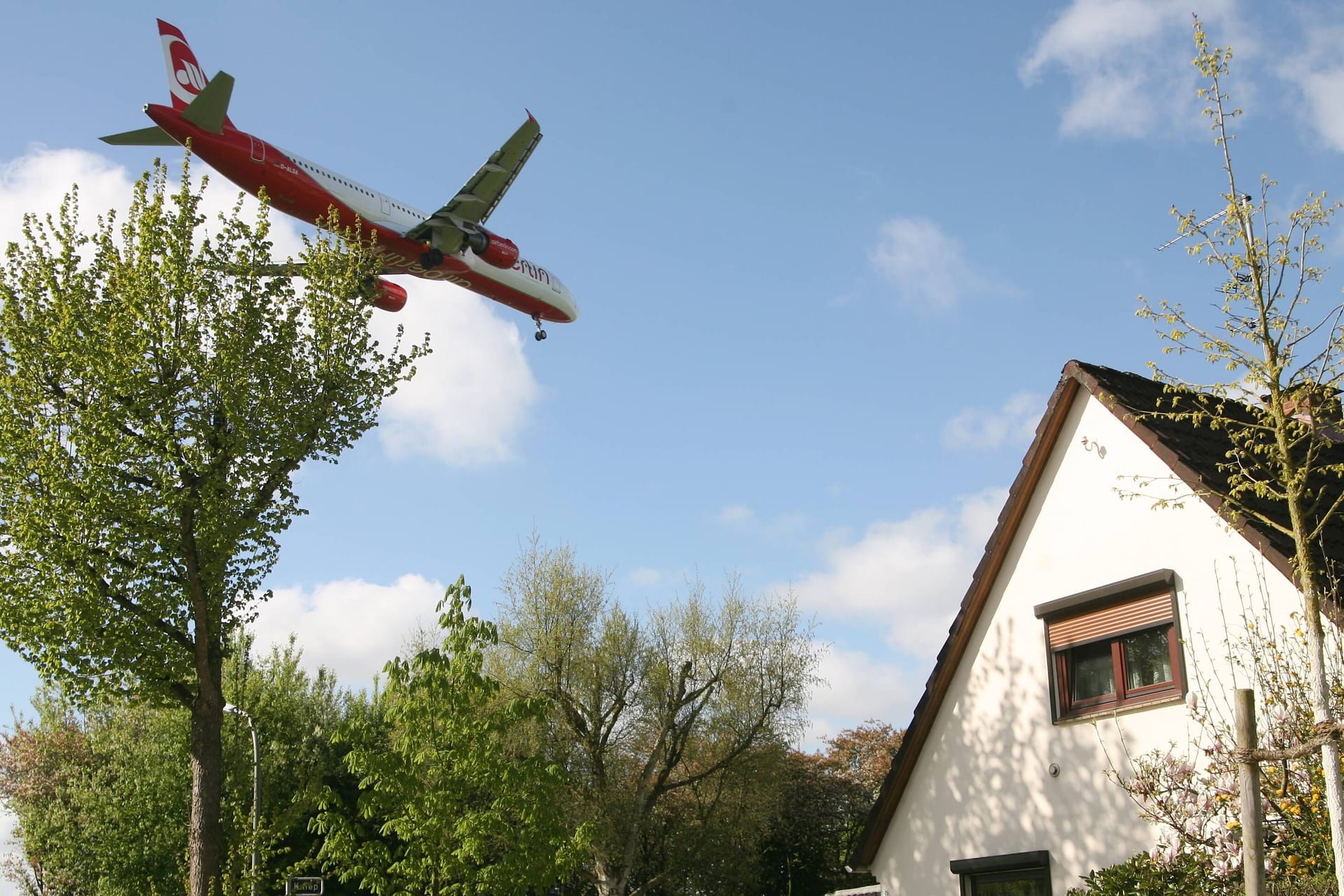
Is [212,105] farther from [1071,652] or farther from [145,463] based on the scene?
[1071,652]

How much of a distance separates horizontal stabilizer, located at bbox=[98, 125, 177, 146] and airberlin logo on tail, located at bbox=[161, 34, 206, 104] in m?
3.37

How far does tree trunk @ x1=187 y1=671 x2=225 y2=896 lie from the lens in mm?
15578

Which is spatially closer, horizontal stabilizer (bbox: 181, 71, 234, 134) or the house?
the house

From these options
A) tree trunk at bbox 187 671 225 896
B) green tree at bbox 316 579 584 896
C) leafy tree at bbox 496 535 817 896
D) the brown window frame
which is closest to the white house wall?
the brown window frame

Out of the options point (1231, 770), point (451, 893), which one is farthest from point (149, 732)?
point (1231, 770)

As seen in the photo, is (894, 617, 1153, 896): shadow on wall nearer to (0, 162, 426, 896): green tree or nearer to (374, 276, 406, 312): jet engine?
(0, 162, 426, 896): green tree

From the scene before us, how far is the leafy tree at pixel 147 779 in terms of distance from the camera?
32.9 meters

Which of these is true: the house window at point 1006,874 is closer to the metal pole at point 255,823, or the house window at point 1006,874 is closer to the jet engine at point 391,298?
Answer: the metal pole at point 255,823

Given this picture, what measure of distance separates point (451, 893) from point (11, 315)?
32.9ft

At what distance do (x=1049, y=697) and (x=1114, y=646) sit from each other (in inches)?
31.4

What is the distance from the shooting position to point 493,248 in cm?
4122

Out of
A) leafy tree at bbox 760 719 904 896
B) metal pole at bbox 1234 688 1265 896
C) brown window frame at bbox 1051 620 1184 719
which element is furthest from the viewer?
leafy tree at bbox 760 719 904 896

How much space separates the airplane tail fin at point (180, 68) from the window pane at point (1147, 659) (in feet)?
118

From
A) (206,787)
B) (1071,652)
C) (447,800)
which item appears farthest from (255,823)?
(1071,652)
